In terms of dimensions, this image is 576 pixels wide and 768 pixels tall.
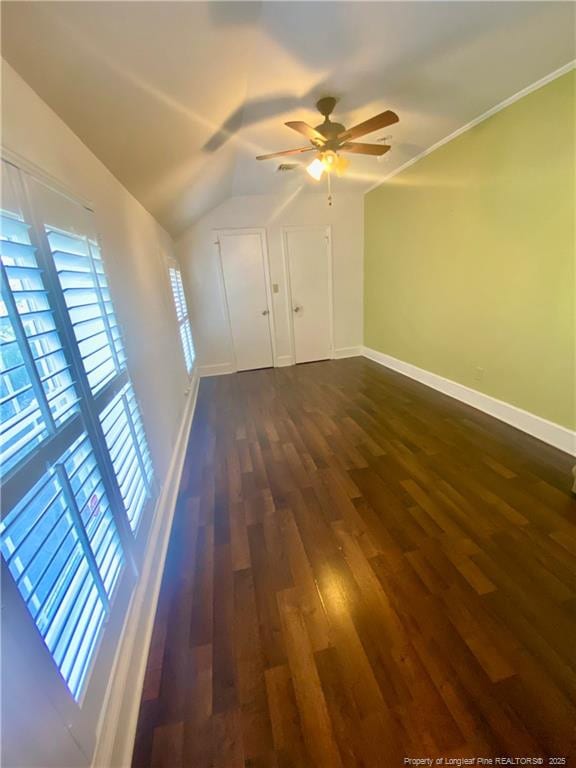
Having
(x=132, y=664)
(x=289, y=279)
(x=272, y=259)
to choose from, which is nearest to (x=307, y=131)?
(x=272, y=259)

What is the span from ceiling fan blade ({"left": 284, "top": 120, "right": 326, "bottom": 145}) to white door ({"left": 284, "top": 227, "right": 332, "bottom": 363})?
226 centimetres

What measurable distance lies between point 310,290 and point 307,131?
9.00ft

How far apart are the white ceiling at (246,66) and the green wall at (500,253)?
177mm

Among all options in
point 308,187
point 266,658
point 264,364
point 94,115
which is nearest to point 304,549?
point 266,658

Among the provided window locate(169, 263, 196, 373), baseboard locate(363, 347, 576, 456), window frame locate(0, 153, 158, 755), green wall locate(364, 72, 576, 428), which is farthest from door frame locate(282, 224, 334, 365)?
window frame locate(0, 153, 158, 755)

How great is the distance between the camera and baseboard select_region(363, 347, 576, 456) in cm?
221

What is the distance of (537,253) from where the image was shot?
220 cm

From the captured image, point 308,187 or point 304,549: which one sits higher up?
point 308,187

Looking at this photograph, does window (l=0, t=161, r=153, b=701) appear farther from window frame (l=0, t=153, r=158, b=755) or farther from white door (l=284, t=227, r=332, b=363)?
white door (l=284, t=227, r=332, b=363)

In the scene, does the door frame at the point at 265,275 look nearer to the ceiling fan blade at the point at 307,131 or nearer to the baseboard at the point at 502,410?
the baseboard at the point at 502,410

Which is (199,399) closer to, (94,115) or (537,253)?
(94,115)

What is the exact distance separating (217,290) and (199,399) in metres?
1.71

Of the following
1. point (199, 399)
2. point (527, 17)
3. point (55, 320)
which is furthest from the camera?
point (199, 399)

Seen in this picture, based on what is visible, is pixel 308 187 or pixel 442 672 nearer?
pixel 442 672
